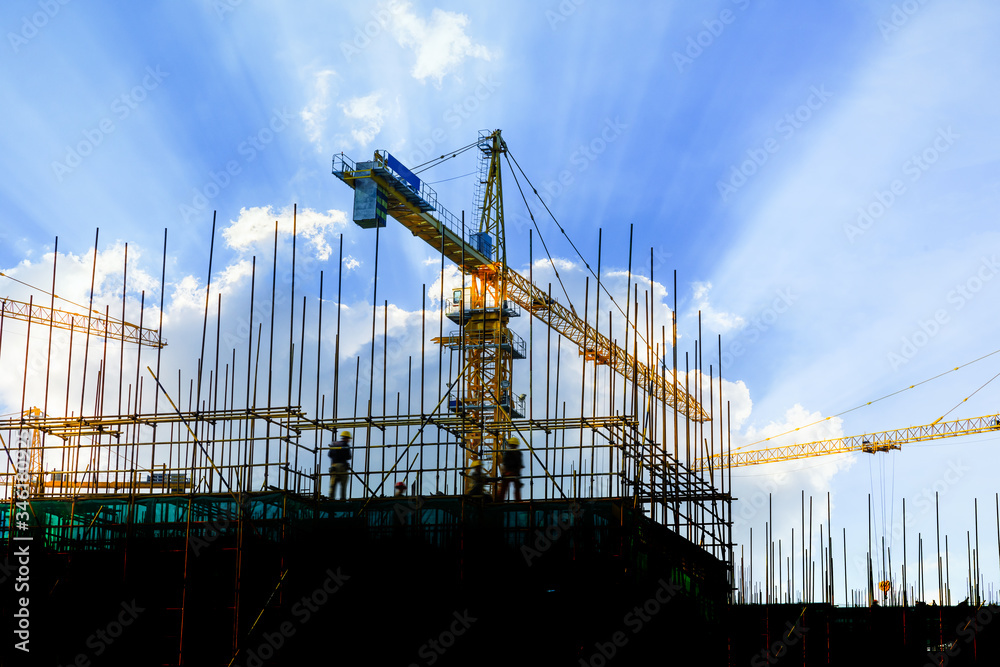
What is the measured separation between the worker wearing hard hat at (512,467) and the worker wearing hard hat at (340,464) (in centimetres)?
320

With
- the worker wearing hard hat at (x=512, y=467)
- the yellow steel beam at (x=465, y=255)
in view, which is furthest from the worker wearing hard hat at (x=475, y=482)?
the yellow steel beam at (x=465, y=255)

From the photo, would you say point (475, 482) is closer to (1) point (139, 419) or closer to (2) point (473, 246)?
(1) point (139, 419)

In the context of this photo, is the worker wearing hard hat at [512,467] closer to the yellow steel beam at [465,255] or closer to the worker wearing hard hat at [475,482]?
the worker wearing hard hat at [475,482]

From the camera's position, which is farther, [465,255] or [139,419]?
[465,255]

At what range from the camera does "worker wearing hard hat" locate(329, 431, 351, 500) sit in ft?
68.1

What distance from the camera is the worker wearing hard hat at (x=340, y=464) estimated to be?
68.1 ft

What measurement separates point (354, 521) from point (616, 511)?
4.88 meters

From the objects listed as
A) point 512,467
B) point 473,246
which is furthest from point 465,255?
point 512,467

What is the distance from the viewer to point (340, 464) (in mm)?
20875

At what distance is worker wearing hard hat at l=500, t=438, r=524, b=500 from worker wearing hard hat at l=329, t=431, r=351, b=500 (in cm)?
320

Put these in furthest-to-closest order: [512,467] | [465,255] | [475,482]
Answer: [465,255] < [512,467] < [475,482]

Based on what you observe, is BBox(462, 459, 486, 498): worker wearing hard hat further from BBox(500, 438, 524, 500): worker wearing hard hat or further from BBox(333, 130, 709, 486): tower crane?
BBox(333, 130, 709, 486): tower crane

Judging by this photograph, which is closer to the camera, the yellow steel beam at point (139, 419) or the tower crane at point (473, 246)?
the yellow steel beam at point (139, 419)

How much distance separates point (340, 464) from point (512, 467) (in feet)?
11.7
